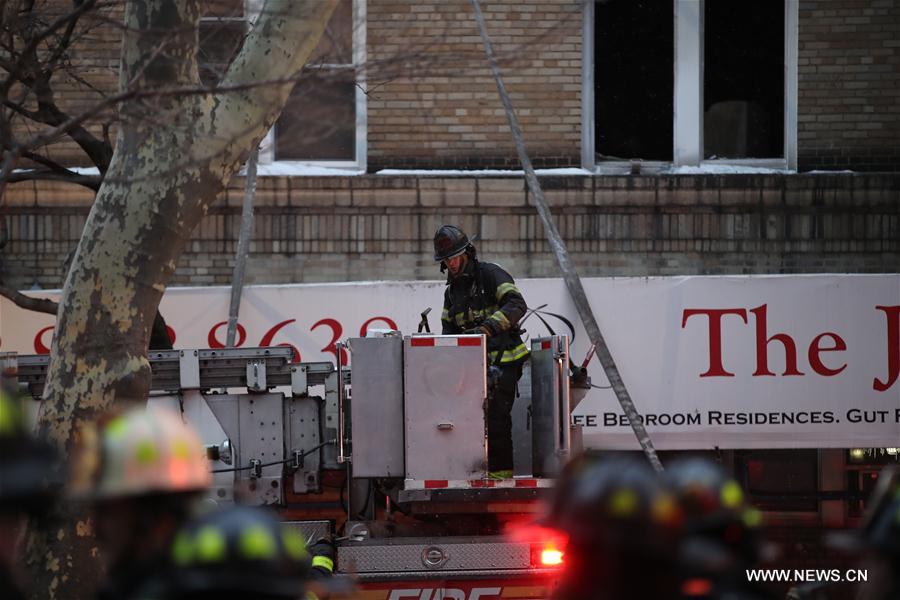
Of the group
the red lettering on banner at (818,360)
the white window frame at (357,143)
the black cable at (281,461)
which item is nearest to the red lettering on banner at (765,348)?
the red lettering on banner at (818,360)

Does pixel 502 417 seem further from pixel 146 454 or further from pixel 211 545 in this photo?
pixel 211 545

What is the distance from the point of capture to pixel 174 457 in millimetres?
3621

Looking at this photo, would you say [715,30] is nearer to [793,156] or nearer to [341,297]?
[793,156]

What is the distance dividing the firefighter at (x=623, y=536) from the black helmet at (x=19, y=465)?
1347 millimetres

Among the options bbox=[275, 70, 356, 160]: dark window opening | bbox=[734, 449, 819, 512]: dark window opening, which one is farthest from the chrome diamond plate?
bbox=[275, 70, 356, 160]: dark window opening

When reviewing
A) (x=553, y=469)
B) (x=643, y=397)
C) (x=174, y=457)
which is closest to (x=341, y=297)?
(x=643, y=397)

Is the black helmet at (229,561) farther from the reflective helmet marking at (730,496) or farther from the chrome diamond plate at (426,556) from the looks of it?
the chrome diamond plate at (426,556)

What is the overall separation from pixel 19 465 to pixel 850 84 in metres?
10.4

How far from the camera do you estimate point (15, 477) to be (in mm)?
3447

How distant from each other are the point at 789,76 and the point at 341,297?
15.4 feet

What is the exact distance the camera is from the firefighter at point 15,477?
135 inches

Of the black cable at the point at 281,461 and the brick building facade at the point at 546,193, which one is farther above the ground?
the brick building facade at the point at 546,193

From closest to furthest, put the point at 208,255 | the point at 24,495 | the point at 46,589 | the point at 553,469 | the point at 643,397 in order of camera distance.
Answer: the point at 24,495
the point at 46,589
the point at 553,469
the point at 643,397
the point at 208,255

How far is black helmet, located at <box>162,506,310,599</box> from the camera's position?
3.05 metres
